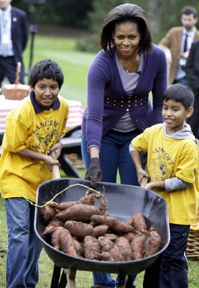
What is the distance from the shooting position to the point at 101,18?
32.5 meters

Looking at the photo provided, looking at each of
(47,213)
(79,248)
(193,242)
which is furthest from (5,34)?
(79,248)

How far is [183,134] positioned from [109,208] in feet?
2.11

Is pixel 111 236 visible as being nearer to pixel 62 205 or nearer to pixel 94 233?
pixel 94 233

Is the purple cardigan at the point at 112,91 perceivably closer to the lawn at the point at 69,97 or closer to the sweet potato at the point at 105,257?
the sweet potato at the point at 105,257

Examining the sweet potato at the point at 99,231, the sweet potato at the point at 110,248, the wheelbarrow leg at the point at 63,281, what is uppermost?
the sweet potato at the point at 99,231

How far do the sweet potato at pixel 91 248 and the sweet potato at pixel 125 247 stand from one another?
12 centimetres

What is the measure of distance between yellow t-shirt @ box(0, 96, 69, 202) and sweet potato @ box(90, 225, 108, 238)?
2.57ft

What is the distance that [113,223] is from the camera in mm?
3053

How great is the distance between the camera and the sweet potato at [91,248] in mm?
2779

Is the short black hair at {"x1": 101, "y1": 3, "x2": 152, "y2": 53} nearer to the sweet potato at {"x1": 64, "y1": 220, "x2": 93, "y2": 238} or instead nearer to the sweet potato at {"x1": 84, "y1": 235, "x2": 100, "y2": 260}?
the sweet potato at {"x1": 64, "y1": 220, "x2": 93, "y2": 238}

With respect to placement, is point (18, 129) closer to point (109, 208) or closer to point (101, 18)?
point (109, 208)

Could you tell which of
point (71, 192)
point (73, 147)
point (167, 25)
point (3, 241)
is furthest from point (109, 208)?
point (167, 25)

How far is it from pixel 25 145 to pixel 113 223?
878 mm

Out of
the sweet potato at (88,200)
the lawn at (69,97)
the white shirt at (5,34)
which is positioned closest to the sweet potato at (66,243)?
the sweet potato at (88,200)
